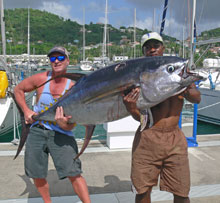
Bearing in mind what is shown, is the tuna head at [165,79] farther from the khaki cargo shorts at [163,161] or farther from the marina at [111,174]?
the marina at [111,174]

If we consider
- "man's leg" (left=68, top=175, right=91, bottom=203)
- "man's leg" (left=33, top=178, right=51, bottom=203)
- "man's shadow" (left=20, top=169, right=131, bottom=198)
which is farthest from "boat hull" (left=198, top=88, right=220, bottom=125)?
"man's leg" (left=33, top=178, right=51, bottom=203)

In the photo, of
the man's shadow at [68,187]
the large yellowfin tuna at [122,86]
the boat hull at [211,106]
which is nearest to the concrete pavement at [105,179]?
the man's shadow at [68,187]

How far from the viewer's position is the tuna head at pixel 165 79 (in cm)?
167

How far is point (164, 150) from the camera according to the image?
6.64ft

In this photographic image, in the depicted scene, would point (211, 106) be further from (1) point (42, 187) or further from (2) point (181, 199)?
(1) point (42, 187)

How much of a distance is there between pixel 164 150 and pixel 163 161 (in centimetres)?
12

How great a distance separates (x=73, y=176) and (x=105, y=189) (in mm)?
807

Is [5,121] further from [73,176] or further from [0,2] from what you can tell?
[73,176]

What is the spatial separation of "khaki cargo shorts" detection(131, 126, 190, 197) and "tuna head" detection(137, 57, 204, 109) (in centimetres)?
45

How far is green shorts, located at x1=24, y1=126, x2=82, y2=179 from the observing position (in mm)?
2305

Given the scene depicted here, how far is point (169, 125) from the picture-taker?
2047 mm

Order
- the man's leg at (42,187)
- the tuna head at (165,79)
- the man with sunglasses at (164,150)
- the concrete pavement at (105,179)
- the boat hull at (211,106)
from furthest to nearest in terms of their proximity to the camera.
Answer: the boat hull at (211,106), the concrete pavement at (105,179), the man's leg at (42,187), the man with sunglasses at (164,150), the tuna head at (165,79)

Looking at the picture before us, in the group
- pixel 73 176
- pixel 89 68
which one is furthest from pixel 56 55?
pixel 89 68

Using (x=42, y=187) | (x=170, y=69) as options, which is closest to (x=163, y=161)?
(x=170, y=69)
